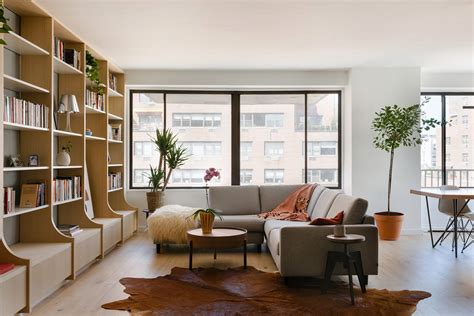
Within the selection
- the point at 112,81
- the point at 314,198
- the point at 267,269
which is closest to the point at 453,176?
the point at 314,198

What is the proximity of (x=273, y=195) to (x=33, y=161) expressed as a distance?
11.5 feet

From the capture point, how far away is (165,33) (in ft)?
17.6

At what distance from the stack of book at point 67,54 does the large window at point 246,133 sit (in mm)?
2566

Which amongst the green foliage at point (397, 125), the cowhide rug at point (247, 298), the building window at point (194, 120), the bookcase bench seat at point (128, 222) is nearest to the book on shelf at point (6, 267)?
the cowhide rug at point (247, 298)

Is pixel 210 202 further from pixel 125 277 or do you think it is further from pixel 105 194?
pixel 125 277

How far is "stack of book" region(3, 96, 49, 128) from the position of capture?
12.0 ft

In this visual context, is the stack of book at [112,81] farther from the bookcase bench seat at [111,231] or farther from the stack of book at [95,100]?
the bookcase bench seat at [111,231]

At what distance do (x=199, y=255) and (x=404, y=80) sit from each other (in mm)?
4313

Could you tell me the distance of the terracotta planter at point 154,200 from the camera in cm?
714

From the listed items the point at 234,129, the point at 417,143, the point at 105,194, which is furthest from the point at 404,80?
the point at 105,194

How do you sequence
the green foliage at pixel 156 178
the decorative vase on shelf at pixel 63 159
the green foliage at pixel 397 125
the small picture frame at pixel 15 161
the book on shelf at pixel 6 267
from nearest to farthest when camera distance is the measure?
the book on shelf at pixel 6 267 < the small picture frame at pixel 15 161 < the decorative vase on shelf at pixel 63 159 < the green foliage at pixel 397 125 < the green foliage at pixel 156 178

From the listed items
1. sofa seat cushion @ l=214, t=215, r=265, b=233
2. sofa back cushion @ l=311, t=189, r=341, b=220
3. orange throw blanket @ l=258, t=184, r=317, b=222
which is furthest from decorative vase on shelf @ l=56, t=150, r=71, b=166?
sofa back cushion @ l=311, t=189, r=341, b=220

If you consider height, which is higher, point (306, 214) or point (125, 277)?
point (306, 214)

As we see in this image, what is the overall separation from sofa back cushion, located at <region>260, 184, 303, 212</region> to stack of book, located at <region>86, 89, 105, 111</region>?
2588mm
